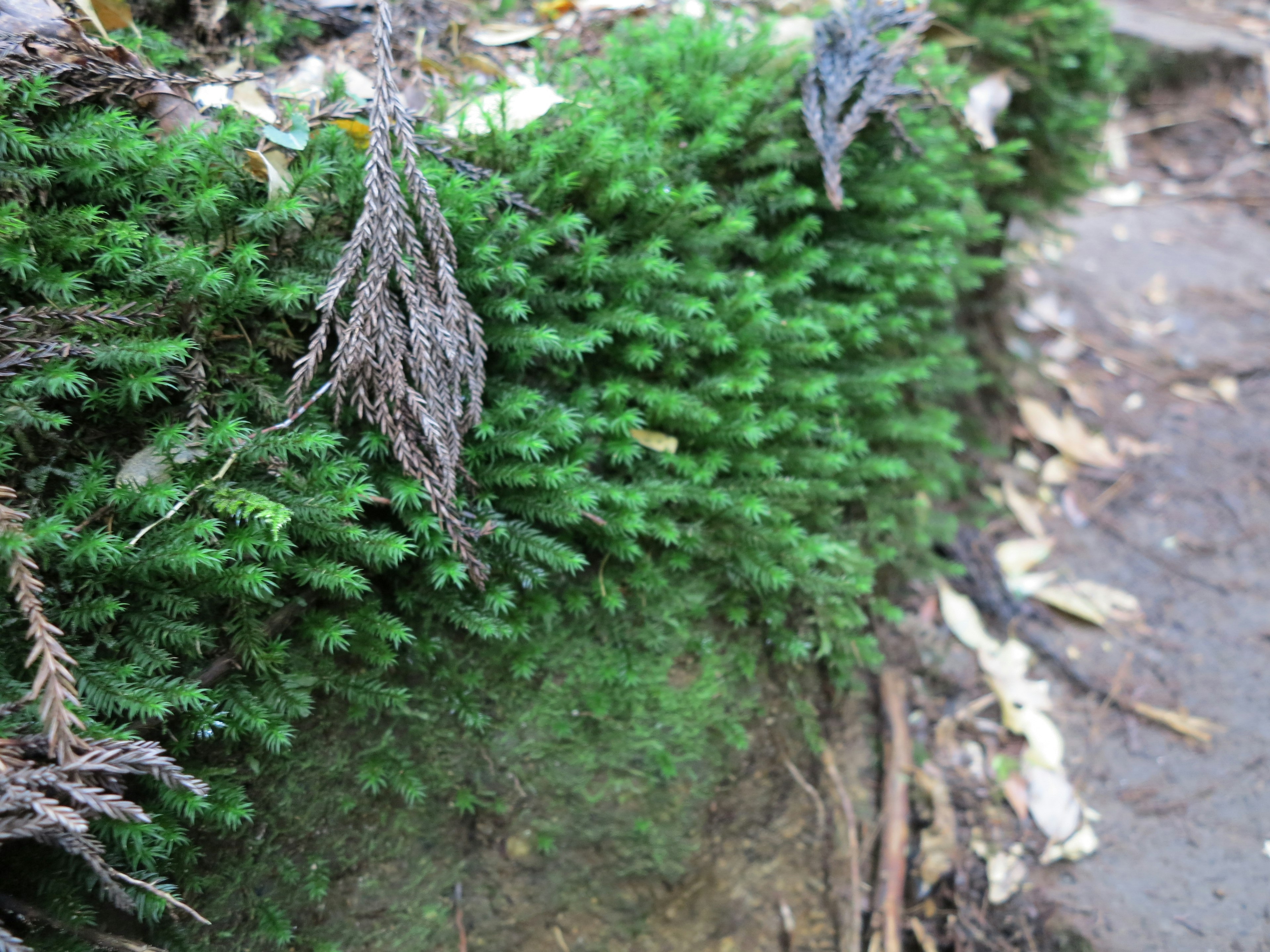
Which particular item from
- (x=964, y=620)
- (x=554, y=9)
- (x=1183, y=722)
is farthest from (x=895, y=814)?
(x=554, y=9)

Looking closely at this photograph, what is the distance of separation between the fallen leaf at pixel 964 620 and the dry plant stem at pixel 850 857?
0.85 meters

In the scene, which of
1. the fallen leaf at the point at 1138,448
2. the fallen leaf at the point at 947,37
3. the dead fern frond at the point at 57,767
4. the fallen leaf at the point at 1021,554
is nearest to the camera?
the dead fern frond at the point at 57,767

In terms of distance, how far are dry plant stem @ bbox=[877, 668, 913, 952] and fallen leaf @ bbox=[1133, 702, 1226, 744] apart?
3.10 ft

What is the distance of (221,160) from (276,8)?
0.93 metres

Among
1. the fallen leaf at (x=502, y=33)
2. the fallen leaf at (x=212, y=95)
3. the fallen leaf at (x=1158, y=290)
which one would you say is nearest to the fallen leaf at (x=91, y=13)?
the fallen leaf at (x=212, y=95)

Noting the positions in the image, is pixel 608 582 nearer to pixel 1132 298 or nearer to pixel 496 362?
pixel 496 362

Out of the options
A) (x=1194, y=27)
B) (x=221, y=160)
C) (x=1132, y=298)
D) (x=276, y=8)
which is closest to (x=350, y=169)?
(x=221, y=160)

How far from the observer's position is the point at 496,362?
1962 millimetres

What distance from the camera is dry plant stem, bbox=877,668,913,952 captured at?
2.41 meters

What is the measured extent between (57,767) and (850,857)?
86.3 inches

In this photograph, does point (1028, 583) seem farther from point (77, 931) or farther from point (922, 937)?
point (77, 931)

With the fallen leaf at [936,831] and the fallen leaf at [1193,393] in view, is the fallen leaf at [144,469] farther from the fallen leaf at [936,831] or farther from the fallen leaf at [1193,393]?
the fallen leaf at [1193,393]

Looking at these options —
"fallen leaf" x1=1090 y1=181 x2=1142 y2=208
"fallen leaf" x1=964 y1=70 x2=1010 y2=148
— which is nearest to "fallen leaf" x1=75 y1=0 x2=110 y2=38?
"fallen leaf" x1=964 y1=70 x2=1010 y2=148

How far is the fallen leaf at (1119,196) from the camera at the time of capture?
5820mm
